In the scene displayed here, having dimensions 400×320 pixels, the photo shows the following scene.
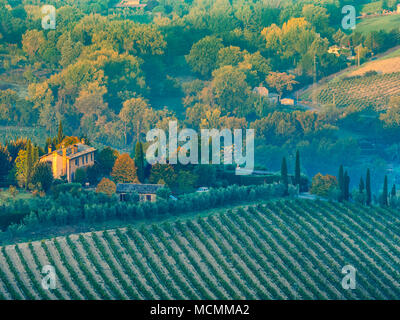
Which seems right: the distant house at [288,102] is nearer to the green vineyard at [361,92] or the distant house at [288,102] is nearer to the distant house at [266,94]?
the distant house at [266,94]

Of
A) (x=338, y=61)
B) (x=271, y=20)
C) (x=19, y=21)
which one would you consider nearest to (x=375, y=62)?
(x=338, y=61)

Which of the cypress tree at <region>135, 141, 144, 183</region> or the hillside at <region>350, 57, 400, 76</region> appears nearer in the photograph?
the cypress tree at <region>135, 141, 144, 183</region>

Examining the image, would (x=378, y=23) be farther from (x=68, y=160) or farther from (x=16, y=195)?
(x=16, y=195)

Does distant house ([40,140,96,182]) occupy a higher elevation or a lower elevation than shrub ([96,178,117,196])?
higher

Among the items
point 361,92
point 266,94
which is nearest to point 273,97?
point 266,94

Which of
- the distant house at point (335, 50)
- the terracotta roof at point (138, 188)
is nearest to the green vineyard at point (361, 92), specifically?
the distant house at point (335, 50)

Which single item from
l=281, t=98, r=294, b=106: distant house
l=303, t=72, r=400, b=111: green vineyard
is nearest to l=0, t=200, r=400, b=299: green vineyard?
l=303, t=72, r=400, b=111: green vineyard

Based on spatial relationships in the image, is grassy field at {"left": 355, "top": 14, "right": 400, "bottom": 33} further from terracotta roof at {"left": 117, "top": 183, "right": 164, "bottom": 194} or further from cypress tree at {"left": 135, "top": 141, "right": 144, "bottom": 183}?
terracotta roof at {"left": 117, "top": 183, "right": 164, "bottom": 194}
